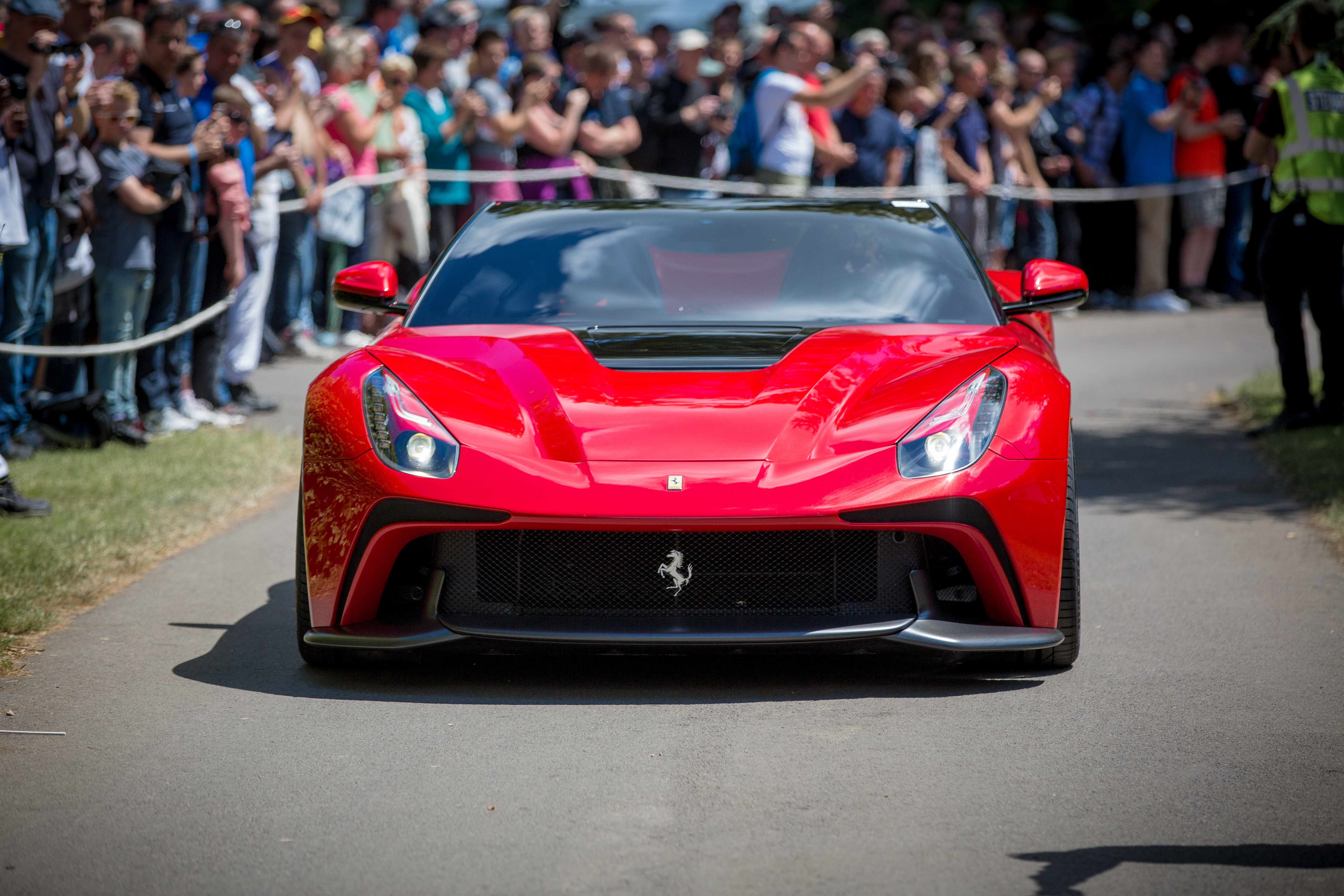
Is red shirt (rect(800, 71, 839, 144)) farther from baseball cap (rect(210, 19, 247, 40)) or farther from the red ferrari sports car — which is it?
the red ferrari sports car

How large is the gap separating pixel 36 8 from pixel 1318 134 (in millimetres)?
6601

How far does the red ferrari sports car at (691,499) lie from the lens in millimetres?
4285

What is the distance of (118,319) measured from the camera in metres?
9.13

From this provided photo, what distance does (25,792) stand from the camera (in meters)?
3.69

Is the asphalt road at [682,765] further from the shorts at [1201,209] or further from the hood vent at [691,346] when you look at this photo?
the shorts at [1201,209]

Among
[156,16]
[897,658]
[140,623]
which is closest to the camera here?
[897,658]

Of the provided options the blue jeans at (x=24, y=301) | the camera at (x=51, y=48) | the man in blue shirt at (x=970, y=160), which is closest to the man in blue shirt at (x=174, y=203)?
the blue jeans at (x=24, y=301)

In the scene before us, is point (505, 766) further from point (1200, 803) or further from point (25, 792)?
point (1200, 803)

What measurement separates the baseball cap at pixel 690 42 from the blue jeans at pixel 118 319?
21.9 ft

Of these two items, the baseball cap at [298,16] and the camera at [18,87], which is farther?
the baseball cap at [298,16]

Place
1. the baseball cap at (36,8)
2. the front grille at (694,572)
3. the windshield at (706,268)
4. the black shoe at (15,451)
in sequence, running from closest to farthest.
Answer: the front grille at (694,572) < the windshield at (706,268) < the baseball cap at (36,8) < the black shoe at (15,451)

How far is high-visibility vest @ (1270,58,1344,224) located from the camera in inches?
358

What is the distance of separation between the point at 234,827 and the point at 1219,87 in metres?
16.3

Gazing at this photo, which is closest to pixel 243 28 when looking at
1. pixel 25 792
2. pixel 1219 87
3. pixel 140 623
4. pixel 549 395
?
pixel 140 623
